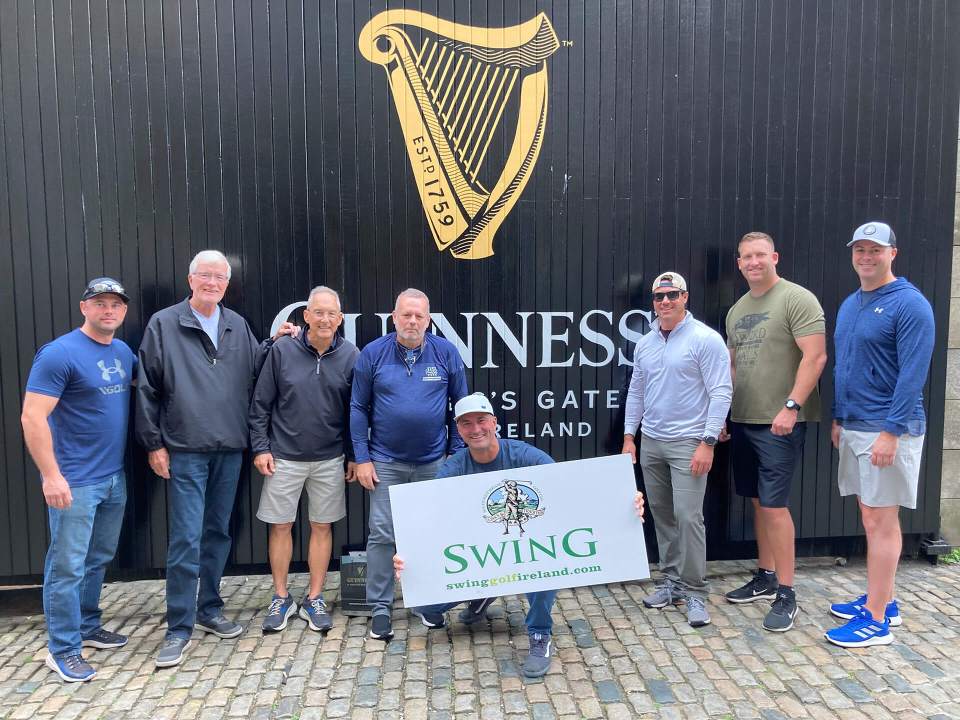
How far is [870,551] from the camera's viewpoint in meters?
3.31

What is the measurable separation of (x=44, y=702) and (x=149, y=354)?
1656 millimetres

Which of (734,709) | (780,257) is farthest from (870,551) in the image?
(780,257)

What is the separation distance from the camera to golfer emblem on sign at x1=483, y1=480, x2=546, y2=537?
9.69ft

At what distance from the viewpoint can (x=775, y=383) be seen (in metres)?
3.47

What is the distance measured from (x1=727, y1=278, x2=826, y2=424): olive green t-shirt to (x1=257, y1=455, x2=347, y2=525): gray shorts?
237 centimetres

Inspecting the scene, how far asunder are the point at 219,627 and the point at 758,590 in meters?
3.15

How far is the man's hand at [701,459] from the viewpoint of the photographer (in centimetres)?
335

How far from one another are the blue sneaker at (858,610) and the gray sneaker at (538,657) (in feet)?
5.72

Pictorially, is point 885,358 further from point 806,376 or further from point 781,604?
point 781,604

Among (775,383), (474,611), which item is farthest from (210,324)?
(775,383)

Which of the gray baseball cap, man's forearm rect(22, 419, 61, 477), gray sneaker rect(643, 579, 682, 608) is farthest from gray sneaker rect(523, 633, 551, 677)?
the gray baseball cap

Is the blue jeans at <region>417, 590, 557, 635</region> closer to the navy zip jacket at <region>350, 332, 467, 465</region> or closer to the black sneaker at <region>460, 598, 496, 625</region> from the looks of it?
the black sneaker at <region>460, 598, 496, 625</region>

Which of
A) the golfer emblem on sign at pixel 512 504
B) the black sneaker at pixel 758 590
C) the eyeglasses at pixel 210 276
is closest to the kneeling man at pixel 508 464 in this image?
the golfer emblem on sign at pixel 512 504

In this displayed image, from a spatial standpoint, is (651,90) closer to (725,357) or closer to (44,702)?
(725,357)
